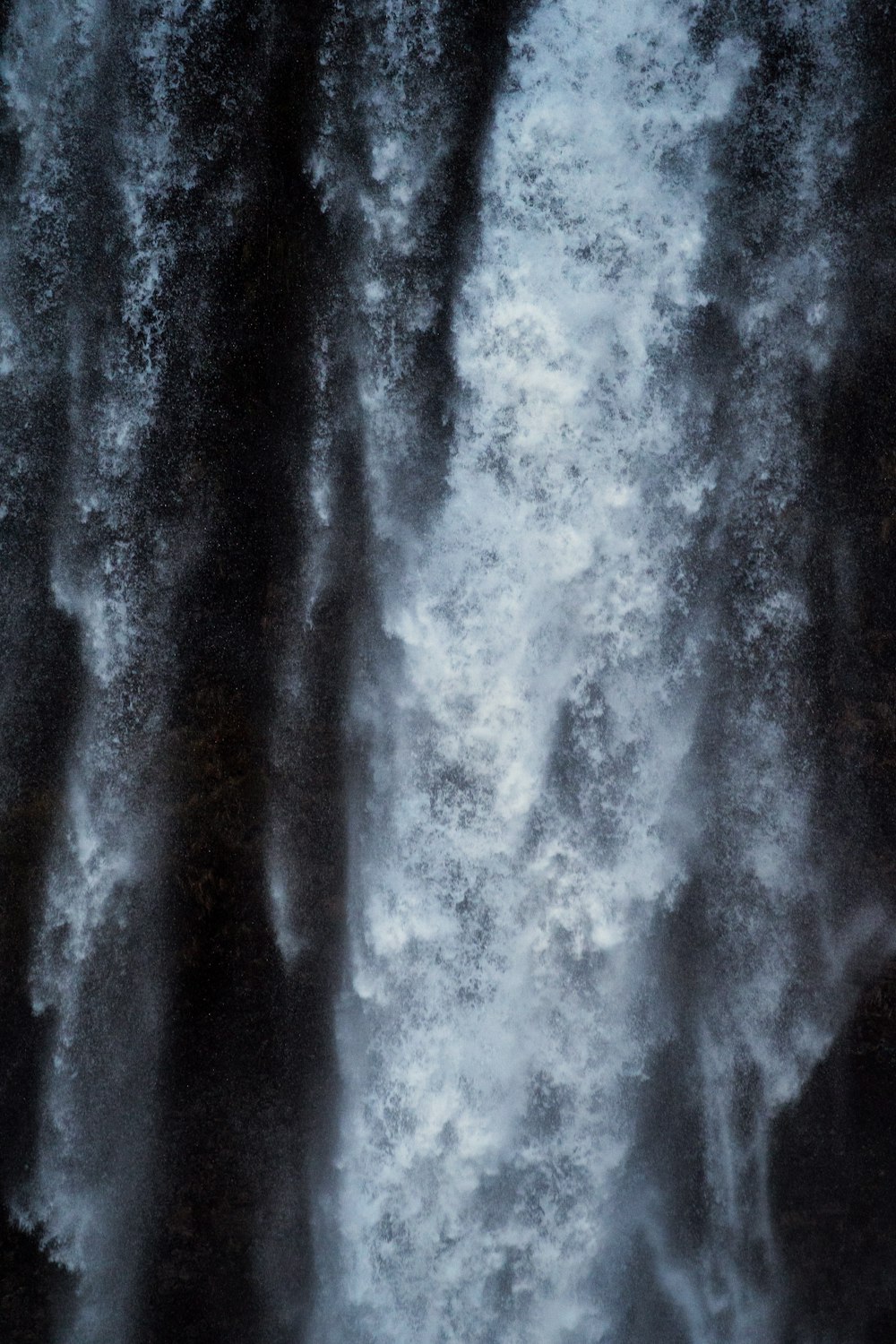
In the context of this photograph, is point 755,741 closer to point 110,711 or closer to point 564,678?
point 564,678

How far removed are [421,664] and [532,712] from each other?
1.14 ft

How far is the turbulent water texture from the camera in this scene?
3.76 metres

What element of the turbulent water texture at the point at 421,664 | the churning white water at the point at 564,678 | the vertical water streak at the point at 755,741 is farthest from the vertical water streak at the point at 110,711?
the vertical water streak at the point at 755,741

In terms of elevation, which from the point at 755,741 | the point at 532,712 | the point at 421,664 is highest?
the point at 421,664

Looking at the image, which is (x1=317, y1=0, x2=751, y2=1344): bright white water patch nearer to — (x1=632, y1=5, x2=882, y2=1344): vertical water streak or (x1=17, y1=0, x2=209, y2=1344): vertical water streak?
(x1=632, y1=5, x2=882, y2=1344): vertical water streak

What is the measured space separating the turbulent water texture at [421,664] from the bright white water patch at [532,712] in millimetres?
12

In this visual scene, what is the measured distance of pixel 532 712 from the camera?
3781 mm

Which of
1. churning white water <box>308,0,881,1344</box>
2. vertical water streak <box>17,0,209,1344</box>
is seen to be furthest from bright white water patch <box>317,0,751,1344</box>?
vertical water streak <box>17,0,209,1344</box>

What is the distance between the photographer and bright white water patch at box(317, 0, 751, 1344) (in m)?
3.76

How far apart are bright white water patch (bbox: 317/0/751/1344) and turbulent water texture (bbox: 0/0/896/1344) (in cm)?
1

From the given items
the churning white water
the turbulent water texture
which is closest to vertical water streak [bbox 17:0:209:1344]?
the turbulent water texture

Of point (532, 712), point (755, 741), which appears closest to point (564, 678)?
point (532, 712)

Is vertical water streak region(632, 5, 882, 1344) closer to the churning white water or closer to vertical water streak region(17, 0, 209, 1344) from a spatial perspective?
the churning white water

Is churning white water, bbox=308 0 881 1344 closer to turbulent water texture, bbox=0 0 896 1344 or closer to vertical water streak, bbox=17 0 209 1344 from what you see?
turbulent water texture, bbox=0 0 896 1344
